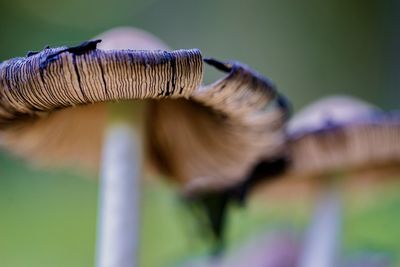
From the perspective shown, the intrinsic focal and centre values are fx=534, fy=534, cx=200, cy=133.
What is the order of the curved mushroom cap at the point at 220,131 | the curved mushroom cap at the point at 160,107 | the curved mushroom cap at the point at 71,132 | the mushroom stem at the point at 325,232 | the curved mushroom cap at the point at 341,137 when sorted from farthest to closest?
the mushroom stem at the point at 325,232 < the curved mushroom cap at the point at 341,137 < the curved mushroom cap at the point at 71,132 < the curved mushroom cap at the point at 220,131 < the curved mushroom cap at the point at 160,107

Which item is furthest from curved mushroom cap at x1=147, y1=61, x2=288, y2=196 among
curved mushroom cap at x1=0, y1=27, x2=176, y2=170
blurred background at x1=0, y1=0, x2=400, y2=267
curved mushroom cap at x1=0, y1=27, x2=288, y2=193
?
blurred background at x1=0, y1=0, x2=400, y2=267

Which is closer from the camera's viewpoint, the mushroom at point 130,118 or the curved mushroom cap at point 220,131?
the mushroom at point 130,118

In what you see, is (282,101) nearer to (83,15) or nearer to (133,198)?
(133,198)

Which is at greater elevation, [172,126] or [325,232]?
[172,126]

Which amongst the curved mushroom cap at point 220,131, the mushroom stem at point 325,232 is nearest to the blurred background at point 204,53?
the mushroom stem at point 325,232

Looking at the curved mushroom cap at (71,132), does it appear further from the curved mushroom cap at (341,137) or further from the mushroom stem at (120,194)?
the curved mushroom cap at (341,137)

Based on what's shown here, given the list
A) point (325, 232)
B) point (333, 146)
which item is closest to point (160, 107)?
point (333, 146)

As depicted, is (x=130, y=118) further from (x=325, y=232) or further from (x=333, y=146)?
(x=325, y=232)

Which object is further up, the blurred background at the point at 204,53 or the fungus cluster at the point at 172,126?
the blurred background at the point at 204,53

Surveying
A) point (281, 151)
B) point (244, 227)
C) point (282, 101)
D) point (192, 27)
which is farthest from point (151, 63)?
point (192, 27)
